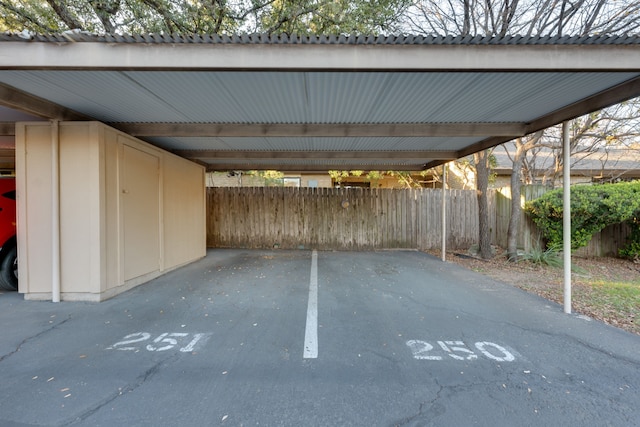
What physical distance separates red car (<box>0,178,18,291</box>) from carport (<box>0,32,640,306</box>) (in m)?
0.88

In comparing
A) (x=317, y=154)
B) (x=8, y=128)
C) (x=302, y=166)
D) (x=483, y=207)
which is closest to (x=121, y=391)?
(x=8, y=128)

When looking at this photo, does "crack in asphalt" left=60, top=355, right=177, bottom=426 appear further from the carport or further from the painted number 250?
the carport

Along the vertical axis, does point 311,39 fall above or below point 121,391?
above

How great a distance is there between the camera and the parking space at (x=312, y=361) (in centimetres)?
181

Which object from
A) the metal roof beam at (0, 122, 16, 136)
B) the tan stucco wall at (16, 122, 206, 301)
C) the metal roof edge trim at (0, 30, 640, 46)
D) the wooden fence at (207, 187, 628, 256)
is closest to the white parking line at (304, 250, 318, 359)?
the metal roof edge trim at (0, 30, 640, 46)

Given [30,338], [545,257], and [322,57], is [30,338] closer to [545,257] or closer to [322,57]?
[322,57]

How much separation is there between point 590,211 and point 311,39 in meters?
7.77

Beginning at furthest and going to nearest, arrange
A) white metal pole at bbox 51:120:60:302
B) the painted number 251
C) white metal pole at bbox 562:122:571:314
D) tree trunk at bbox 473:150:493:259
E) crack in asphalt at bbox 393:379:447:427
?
tree trunk at bbox 473:150:493:259 < white metal pole at bbox 51:120:60:302 < white metal pole at bbox 562:122:571:314 < the painted number 251 < crack in asphalt at bbox 393:379:447:427

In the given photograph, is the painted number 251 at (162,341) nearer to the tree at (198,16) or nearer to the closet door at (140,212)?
the closet door at (140,212)

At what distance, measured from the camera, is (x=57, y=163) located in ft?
12.7

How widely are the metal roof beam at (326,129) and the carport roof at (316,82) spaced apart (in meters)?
0.02

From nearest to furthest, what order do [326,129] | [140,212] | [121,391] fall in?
[121,391], [326,129], [140,212]

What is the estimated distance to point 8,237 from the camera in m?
4.38

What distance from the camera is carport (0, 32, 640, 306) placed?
2459 mm
